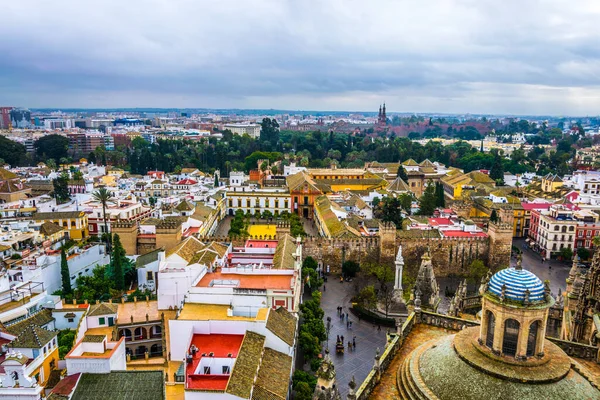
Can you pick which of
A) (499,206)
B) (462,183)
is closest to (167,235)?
(499,206)

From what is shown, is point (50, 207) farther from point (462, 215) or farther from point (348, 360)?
point (462, 215)

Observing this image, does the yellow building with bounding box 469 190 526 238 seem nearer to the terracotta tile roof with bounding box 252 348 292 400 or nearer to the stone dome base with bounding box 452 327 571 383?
the terracotta tile roof with bounding box 252 348 292 400

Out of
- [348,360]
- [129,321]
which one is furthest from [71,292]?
[348,360]

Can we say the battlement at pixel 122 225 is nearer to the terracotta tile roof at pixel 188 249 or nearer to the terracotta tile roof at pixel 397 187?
the terracotta tile roof at pixel 188 249

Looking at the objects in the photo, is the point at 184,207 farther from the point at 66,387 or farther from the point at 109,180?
the point at 66,387

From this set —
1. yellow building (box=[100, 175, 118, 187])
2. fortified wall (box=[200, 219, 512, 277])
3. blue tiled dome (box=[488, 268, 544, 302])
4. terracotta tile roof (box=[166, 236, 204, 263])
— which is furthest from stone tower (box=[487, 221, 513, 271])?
yellow building (box=[100, 175, 118, 187])
